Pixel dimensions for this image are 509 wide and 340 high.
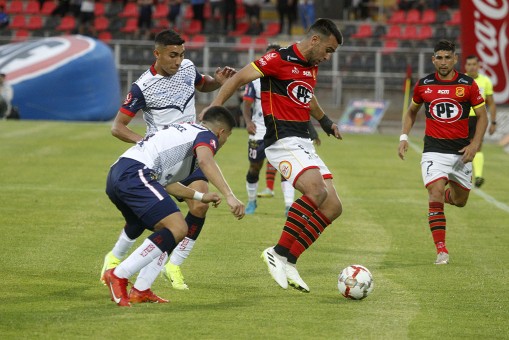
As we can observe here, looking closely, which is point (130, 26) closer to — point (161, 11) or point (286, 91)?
point (161, 11)

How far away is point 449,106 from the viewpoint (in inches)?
462

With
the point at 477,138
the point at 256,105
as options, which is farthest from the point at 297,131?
the point at 256,105

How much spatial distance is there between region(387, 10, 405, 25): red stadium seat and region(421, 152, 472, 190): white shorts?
27011 mm

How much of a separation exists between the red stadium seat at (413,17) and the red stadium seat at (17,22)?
14.7 m

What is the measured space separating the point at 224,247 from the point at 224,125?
3.88 metres

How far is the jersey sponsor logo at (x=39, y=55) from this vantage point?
3316 centimetres

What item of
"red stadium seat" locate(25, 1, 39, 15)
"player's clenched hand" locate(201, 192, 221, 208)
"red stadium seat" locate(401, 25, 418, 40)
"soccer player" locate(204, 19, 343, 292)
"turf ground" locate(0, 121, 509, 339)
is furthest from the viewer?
"red stadium seat" locate(25, 1, 39, 15)

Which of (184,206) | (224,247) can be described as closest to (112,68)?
(184,206)

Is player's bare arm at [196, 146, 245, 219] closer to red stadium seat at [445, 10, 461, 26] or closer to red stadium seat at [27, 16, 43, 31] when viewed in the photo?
red stadium seat at [445, 10, 461, 26]

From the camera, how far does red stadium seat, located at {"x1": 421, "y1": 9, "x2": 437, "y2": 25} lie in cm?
3778

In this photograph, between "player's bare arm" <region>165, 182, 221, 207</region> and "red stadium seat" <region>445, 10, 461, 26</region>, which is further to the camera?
"red stadium seat" <region>445, 10, 461, 26</region>

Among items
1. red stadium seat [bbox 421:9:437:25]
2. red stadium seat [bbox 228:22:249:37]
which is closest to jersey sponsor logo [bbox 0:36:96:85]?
red stadium seat [bbox 228:22:249:37]

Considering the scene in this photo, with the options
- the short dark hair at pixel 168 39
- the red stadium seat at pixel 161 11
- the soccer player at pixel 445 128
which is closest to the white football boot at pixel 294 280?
the short dark hair at pixel 168 39

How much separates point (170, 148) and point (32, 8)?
35600mm
